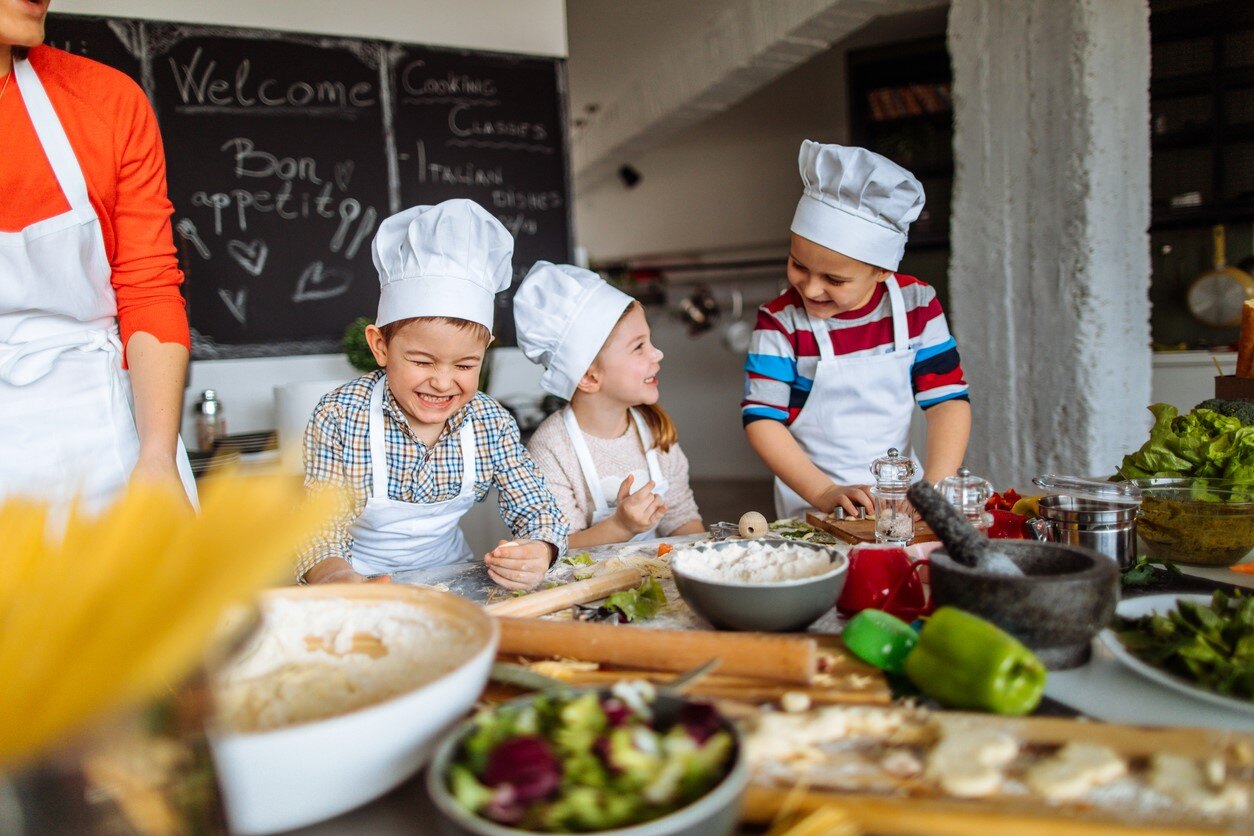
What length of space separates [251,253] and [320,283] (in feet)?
0.89


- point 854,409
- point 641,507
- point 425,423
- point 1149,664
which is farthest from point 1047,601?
point 854,409

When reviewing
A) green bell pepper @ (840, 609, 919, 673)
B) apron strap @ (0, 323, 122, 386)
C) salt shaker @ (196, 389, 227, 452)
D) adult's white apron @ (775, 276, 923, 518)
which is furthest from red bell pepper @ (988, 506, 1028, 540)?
salt shaker @ (196, 389, 227, 452)

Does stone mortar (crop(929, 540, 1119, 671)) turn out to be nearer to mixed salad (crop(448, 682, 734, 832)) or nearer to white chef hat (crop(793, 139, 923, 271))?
mixed salad (crop(448, 682, 734, 832))

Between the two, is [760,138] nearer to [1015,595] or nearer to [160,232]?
[160,232]

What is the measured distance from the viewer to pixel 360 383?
6.31 feet

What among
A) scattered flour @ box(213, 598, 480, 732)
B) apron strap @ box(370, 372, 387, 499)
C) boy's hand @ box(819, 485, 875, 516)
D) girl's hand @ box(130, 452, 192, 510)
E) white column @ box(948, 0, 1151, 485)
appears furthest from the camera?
white column @ box(948, 0, 1151, 485)

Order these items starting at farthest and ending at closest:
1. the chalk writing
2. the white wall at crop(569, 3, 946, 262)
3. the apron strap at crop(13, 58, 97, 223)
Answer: the white wall at crop(569, 3, 946, 262)
the chalk writing
the apron strap at crop(13, 58, 97, 223)

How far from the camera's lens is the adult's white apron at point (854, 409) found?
2268 millimetres

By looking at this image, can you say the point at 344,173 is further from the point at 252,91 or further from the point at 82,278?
the point at 82,278

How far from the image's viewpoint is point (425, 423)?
1923 mm

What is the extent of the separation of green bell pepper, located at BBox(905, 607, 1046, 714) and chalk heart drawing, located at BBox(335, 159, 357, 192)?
3.17 meters

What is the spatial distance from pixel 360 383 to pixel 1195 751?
5.44ft

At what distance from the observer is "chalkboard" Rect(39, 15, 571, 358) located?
3143 mm

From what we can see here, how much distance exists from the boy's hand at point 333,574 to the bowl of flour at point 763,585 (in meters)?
0.57
